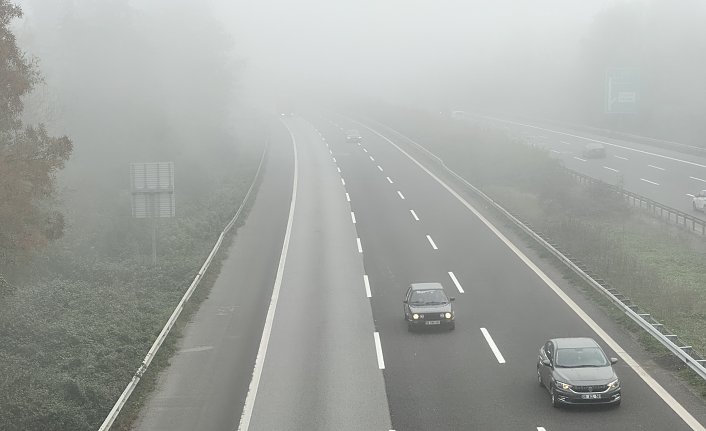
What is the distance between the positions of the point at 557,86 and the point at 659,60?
24.8 m

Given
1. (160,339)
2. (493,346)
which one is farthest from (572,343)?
(160,339)

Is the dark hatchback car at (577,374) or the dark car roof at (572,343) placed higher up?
the dark car roof at (572,343)

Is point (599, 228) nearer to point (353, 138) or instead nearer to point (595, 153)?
point (595, 153)

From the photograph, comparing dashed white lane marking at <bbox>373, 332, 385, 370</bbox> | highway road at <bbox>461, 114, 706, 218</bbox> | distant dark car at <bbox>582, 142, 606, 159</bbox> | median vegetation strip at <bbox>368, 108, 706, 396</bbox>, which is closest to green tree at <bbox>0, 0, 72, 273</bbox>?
dashed white lane marking at <bbox>373, 332, 385, 370</bbox>

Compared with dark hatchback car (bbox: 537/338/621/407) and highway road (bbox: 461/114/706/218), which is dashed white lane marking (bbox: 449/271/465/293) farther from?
highway road (bbox: 461/114/706/218)

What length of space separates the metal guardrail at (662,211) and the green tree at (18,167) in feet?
102

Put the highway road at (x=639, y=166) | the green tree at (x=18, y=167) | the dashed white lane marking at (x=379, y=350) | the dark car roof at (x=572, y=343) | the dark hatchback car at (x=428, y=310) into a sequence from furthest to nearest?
the highway road at (x=639, y=166) < the dark hatchback car at (x=428, y=310) < the dashed white lane marking at (x=379, y=350) < the green tree at (x=18, y=167) < the dark car roof at (x=572, y=343)

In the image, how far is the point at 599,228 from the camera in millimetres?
42688

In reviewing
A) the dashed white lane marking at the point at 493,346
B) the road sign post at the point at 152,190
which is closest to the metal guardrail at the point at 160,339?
the road sign post at the point at 152,190

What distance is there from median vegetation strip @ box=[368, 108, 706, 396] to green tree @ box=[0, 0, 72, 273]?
59.8ft

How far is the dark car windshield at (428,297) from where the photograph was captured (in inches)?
1054

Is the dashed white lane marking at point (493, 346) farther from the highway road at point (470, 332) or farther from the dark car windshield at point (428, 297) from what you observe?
the dark car windshield at point (428, 297)

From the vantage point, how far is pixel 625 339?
2428 cm

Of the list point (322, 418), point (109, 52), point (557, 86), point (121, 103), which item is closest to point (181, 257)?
point (322, 418)
